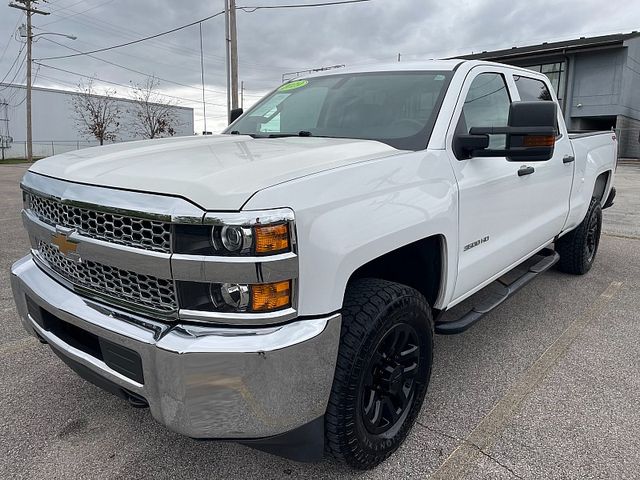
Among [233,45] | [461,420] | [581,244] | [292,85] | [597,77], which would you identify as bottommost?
[461,420]

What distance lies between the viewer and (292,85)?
380 cm

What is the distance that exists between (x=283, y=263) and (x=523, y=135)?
143 cm

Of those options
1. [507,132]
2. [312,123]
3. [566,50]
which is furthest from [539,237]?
[566,50]

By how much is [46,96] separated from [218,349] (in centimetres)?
5066

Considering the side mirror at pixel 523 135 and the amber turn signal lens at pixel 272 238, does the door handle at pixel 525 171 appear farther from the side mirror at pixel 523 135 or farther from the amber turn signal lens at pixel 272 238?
the amber turn signal lens at pixel 272 238

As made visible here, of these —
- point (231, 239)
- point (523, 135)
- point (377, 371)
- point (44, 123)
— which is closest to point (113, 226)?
point (231, 239)

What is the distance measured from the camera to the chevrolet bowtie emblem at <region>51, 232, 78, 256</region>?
200 cm

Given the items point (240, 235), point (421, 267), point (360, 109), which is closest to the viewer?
point (240, 235)

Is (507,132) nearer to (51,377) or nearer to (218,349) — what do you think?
(218,349)

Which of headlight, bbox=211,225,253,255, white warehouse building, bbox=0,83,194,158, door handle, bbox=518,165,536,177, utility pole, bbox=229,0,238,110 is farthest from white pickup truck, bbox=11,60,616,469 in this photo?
white warehouse building, bbox=0,83,194,158

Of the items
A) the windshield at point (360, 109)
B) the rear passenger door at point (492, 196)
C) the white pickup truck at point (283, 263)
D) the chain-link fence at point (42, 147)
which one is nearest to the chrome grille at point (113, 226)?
the white pickup truck at point (283, 263)

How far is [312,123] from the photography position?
317 cm

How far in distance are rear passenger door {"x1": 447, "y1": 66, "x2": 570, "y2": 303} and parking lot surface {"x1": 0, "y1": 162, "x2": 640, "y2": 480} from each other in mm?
606

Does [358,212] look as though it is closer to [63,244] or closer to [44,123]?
[63,244]
